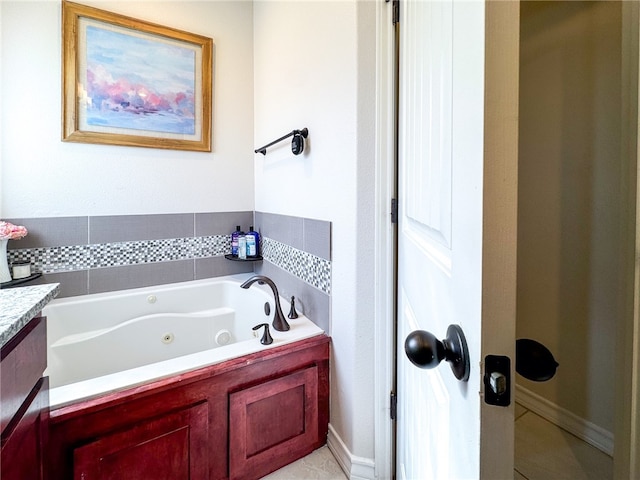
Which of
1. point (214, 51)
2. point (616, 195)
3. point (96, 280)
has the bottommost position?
point (96, 280)

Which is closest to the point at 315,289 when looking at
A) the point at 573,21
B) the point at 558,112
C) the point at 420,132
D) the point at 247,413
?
the point at 247,413

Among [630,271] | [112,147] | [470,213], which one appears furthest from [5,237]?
[630,271]

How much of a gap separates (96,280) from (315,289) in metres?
1.39

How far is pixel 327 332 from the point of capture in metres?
1.40

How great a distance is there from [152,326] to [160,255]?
0.46 meters

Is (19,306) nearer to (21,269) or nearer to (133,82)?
(21,269)

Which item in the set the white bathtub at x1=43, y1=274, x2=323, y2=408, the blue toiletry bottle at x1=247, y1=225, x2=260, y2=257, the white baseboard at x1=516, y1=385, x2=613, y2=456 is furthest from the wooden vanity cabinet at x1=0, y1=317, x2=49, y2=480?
the white baseboard at x1=516, y1=385, x2=613, y2=456

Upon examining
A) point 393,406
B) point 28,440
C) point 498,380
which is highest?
point 498,380

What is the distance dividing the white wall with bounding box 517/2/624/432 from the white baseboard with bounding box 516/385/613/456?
0.03 m

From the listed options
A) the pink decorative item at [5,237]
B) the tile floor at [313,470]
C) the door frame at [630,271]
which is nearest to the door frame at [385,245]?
the tile floor at [313,470]

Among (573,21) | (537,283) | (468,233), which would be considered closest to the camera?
(468,233)

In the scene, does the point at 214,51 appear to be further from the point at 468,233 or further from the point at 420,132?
the point at 468,233

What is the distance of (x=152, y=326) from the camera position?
1819 millimetres

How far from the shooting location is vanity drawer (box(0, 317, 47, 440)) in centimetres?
56
